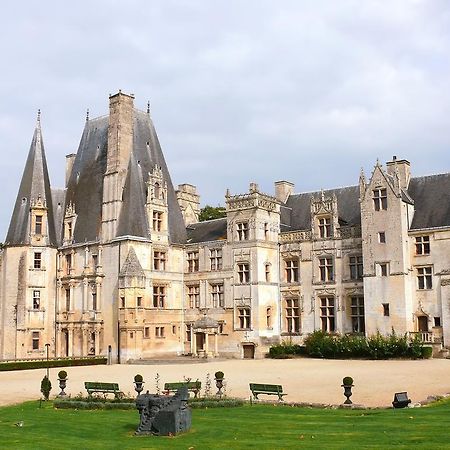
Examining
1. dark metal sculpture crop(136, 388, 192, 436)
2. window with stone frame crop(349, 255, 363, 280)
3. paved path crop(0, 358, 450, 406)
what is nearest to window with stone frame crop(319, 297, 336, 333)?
window with stone frame crop(349, 255, 363, 280)

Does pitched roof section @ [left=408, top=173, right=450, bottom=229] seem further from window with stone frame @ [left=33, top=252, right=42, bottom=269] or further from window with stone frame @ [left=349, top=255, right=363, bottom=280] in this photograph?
window with stone frame @ [left=33, top=252, right=42, bottom=269]

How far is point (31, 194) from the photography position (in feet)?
151

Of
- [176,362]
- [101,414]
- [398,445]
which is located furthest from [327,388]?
[176,362]

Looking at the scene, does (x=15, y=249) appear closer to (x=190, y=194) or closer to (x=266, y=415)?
(x=190, y=194)

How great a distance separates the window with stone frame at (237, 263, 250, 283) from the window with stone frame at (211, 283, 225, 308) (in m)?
1.75

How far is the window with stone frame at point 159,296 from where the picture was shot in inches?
1733

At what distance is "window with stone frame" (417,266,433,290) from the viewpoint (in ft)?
126

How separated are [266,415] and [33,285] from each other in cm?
3223

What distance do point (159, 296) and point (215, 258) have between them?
463 centimetres

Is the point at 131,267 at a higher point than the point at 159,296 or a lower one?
higher

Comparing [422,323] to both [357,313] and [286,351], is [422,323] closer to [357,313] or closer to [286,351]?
[357,313]

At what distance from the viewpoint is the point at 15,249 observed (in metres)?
44.8

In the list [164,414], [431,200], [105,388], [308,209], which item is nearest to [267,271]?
[308,209]

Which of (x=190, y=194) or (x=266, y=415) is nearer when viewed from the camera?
(x=266, y=415)
